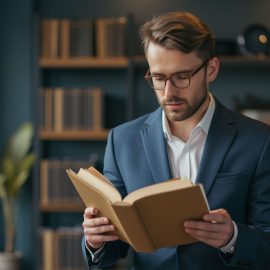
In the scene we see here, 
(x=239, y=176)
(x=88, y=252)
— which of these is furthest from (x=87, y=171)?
(x=239, y=176)

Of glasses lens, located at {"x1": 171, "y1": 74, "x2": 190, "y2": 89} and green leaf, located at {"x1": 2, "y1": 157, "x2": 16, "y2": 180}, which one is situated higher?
glasses lens, located at {"x1": 171, "y1": 74, "x2": 190, "y2": 89}

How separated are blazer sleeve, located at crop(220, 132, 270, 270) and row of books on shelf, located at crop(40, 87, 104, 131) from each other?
136 inches

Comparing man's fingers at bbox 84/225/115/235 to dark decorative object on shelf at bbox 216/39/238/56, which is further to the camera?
dark decorative object on shelf at bbox 216/39/238/56

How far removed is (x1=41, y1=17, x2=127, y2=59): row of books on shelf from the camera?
17.4 feet

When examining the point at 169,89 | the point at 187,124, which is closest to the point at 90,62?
the point at 187,124

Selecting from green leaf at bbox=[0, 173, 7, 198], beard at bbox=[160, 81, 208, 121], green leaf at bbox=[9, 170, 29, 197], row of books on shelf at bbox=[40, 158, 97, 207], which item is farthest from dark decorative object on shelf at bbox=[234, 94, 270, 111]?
beard at bbox=[160, 81, 208, 121]

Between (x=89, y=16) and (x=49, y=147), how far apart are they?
96cm

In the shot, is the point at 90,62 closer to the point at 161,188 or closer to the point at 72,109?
the point at 72,109

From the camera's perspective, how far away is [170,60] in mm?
1865

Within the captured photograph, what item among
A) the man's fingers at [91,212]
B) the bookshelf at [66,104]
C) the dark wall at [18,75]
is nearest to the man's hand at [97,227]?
the man's fingers at [91,212]

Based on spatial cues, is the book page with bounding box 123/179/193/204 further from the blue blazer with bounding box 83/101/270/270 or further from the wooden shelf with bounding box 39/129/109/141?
the wooden shelf with bounding box 39/129/109/141

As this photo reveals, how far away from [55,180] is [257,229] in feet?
11.7

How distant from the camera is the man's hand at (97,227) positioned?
1832 millimetres

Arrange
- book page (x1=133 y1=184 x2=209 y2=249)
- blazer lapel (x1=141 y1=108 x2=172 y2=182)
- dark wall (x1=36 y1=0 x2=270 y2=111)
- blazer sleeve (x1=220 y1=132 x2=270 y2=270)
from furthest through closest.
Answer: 1. dark wall (x1=36 y1=0 x2=270 y2=111)
2. blazer lapel (x1=141 y1=108 x2=172 y2=182)
3. blazer sleeve (x1=220 y1=132 x2=270 y2=270)
4. book page (x1=133 y1=184 x2=209 y2=249)
